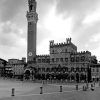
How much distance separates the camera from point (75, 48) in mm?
124375

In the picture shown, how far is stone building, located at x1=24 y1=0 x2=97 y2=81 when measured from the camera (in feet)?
356

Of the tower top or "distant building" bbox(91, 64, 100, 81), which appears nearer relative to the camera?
"distant building" bbox(91, 64, 100, 81)

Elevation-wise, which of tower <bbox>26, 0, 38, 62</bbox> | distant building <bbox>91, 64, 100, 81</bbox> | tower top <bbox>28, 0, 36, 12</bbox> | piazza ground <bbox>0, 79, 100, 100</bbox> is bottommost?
piazza ground <bbox>0, 79, 100, 100</bbox>

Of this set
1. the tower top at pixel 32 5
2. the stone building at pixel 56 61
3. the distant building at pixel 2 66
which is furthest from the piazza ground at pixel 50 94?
the distant building at pixel 2 66

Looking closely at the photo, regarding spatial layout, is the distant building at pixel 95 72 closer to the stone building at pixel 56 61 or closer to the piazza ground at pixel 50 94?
the stone building at pixel 56 61

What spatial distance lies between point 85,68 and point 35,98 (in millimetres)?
79156

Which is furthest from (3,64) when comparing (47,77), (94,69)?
(94,69)

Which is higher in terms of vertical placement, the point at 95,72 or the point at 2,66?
the point at 2,66

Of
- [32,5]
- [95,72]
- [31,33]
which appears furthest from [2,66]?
[95,72]

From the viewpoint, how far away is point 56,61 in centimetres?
11806

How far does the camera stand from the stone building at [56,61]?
108500 mm

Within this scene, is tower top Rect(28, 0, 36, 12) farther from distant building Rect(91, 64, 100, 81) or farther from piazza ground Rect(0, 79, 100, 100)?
piazza ground Rect(0, 79, 100, 100)

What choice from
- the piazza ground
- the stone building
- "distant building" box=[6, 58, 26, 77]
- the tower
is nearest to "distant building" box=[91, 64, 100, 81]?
the stone building

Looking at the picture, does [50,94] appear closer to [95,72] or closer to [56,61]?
[95,72]
